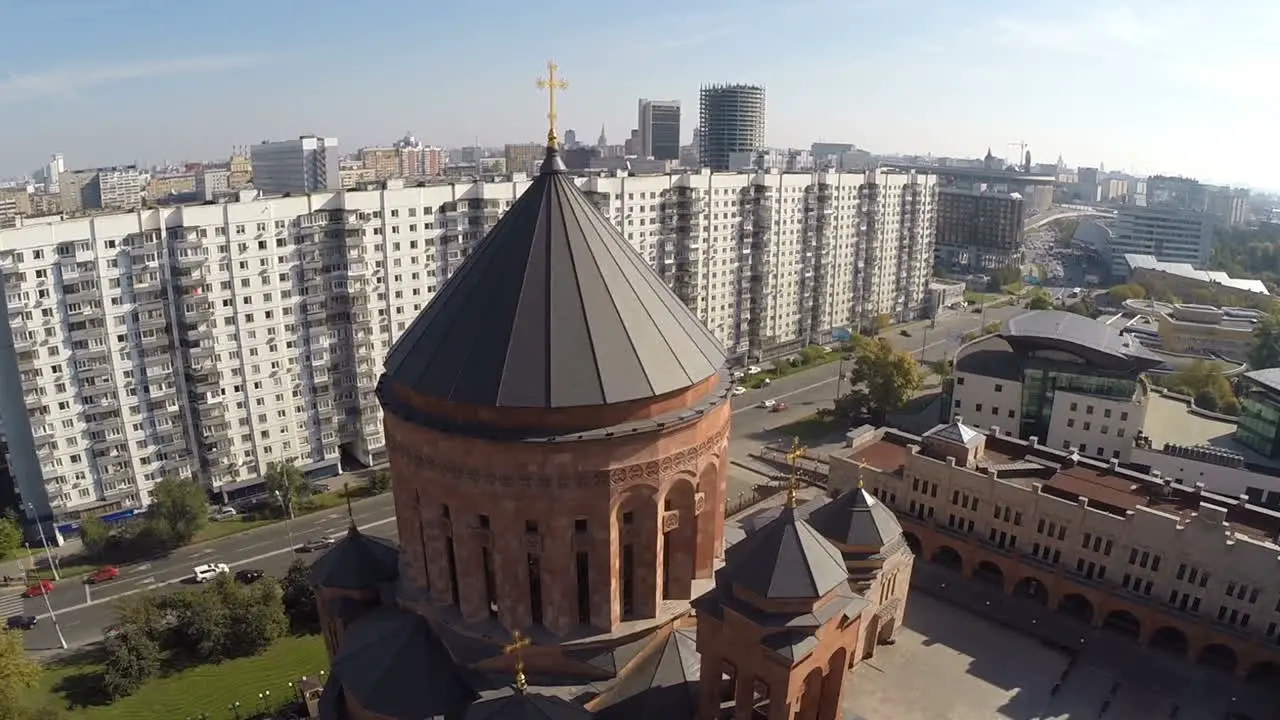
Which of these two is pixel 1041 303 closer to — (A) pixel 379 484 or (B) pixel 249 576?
(A) pixel 379 484

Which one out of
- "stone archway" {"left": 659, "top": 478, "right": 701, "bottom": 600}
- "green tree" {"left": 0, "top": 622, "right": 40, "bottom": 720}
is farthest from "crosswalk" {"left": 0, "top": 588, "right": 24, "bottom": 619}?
"stone archway" {"left": 659, "top": 478, "right": 701, "bottom": 600}

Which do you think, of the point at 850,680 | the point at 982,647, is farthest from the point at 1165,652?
the point at 850,680

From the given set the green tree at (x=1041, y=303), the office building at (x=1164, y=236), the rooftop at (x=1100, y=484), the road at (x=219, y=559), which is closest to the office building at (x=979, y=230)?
the office building at (x=1164, y=236)

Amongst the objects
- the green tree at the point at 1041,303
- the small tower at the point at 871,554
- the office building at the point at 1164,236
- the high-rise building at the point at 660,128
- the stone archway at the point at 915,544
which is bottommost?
the stone archway at the point at 915,544

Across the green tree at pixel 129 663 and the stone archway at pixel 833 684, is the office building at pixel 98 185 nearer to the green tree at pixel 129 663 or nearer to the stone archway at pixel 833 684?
the green tree at pixel 129 663

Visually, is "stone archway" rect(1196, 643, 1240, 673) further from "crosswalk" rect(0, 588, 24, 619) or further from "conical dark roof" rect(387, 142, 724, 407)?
"crosswalk" rect(0, 588, 24, 619)

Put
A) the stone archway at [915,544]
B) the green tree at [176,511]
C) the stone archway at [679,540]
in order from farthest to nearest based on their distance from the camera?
the green tree at [176,511] < the stone archway at [915,544] < the stone archway at [679,540]

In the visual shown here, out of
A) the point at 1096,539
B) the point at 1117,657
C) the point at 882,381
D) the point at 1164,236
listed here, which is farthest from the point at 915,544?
the point at 1164,236

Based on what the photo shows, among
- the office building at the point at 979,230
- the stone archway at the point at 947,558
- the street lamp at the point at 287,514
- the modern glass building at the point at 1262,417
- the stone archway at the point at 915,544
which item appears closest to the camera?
the stone archway at the point at 947,558

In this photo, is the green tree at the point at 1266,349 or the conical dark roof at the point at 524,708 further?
the green tree at the point at 1266,349
